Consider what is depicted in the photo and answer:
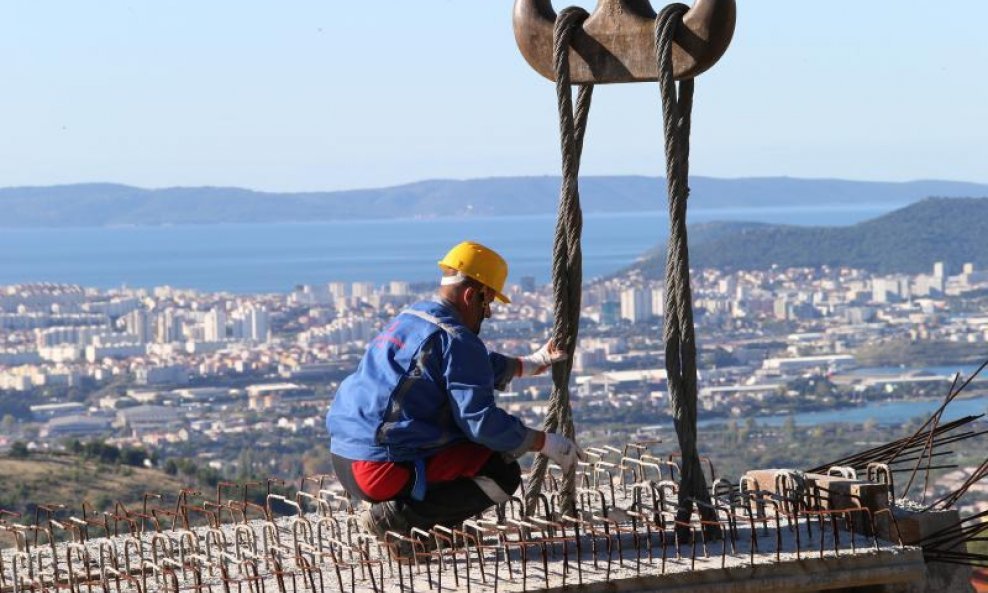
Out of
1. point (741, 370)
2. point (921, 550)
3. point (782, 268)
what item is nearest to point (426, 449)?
point (921, 550)

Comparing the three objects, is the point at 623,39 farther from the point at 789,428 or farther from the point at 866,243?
the point at 866,243

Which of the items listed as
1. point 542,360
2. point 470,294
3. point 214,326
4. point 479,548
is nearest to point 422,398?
point 470,294

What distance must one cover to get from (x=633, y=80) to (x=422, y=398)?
166 centimetres

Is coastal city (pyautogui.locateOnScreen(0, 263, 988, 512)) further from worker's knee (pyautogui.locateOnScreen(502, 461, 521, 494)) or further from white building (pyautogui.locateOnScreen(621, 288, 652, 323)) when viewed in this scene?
worker's knee (pyautogui.locateOnScreen(502, 461, 521, 494))

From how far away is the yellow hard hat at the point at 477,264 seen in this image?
697 centimetres

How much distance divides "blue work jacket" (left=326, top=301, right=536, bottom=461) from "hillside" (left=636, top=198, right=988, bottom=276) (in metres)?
125

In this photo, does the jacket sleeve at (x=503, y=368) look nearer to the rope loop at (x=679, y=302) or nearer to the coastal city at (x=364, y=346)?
the rope loop at (x=679, y=302)

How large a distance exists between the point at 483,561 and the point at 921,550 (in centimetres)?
154

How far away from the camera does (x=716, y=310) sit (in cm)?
12450

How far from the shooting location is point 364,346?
11131 centimetres

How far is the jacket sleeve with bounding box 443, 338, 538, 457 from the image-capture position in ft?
22.0

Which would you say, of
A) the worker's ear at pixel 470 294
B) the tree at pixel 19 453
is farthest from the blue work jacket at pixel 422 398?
the tree at pixel 19 453

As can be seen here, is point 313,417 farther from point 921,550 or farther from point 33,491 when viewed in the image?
point 921,550

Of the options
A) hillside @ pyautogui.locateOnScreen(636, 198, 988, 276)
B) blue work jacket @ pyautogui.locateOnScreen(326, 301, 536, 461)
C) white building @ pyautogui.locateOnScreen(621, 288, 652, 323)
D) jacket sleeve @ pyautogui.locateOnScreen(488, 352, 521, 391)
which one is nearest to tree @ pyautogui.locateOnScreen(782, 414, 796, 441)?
white building @ pyautogui.locateOnScreen(621, 288, 652, 323)
